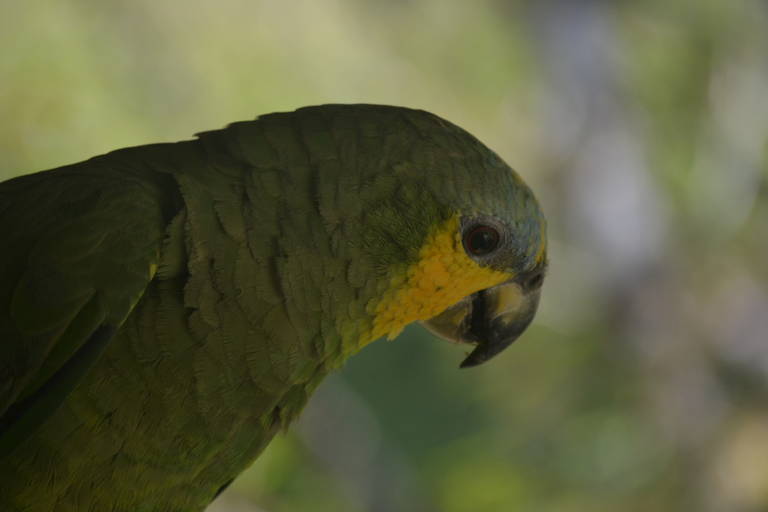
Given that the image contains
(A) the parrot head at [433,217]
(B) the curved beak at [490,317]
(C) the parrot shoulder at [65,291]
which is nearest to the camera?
(C) the parrot shoulder at [65,291]

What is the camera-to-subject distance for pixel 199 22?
3371 mm

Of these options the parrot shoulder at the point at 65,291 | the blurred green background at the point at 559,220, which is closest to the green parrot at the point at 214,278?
the parrot shoulder at the point at 65,291

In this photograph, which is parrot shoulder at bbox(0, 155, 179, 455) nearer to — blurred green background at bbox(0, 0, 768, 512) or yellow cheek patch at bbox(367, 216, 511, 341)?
yellow cheek patch at bbox(367, 216, 511, 341)

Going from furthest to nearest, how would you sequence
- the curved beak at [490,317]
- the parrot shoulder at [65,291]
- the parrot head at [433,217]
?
1. the curved beak at [490,317]
2. the parrot head at [433,217]
3. the parrot shoulder at [65,291]

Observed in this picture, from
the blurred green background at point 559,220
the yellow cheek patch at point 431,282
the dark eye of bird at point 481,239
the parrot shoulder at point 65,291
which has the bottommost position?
the parrot shoulder at point 65,291

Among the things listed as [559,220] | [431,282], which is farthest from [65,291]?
[559,220]

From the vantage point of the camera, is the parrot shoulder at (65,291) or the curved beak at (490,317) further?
the curved beak at (490,317)

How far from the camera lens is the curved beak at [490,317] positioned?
1155 mm

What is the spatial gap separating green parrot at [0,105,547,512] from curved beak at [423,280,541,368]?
0.06 m

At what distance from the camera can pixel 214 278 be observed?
939 millimetres

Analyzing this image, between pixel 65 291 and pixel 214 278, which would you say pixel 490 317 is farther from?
pixel 65 291

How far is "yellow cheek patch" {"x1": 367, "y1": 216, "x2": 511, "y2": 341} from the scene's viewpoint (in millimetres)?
1023

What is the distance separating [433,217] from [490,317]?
208mm

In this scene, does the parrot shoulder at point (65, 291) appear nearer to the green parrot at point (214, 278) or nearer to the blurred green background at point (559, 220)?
the green parrot at point (214, 278)
